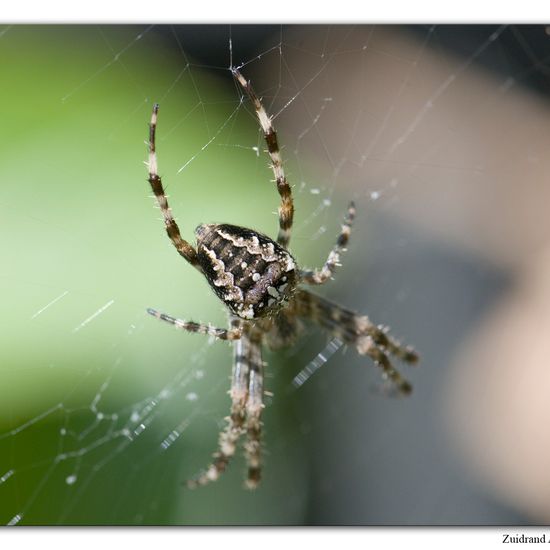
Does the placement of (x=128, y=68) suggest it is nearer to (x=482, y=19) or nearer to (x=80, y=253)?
(x=80, y=253)

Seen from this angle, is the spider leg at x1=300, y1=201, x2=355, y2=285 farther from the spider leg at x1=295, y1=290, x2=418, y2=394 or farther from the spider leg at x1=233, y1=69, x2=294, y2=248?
the spider leg at x1=295, y1=290, x2=418, y2=394

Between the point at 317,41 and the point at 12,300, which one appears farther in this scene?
the point at 317,41

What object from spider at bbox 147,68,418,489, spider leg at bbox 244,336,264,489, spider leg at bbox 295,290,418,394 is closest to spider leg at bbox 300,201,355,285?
spider at bbox 147,68,418,489

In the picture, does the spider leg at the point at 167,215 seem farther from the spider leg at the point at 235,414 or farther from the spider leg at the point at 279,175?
the spider leg at the point at 235,414

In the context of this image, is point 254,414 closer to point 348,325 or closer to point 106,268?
point 348,325

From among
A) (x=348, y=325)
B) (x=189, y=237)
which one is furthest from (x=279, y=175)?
(x=348, y=325)

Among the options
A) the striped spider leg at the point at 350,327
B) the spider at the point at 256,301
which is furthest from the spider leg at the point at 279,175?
the striped spider leg at the point at 350,327

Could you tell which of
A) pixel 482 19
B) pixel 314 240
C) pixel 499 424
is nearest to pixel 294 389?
pixel 314 240
